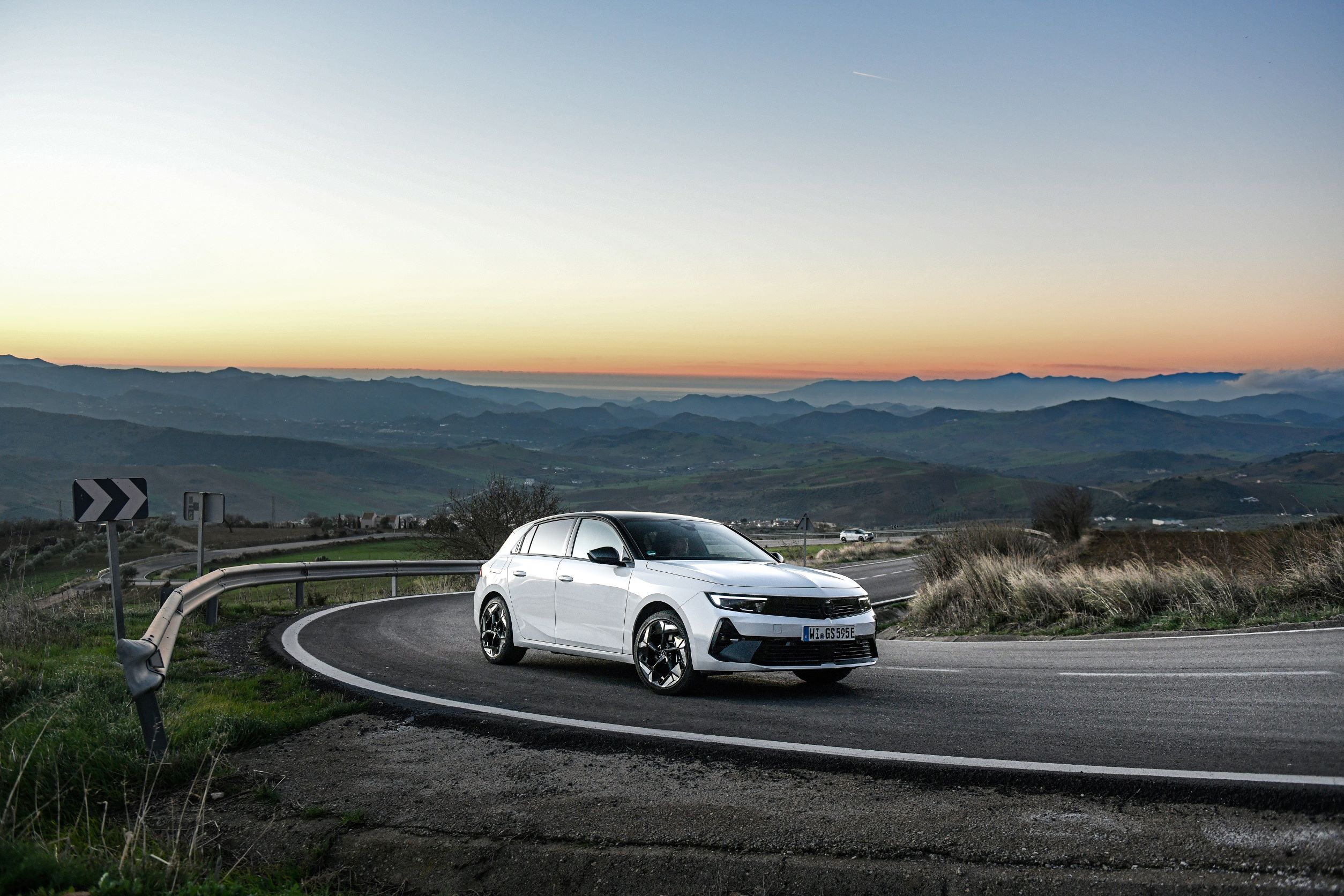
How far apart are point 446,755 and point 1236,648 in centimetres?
830

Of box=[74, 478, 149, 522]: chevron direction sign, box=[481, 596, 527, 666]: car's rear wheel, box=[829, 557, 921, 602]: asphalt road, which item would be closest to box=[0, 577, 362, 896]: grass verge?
box=[74, 478, 149, 522]: chevron direction sign

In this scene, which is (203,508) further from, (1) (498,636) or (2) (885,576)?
(2) (885,576)

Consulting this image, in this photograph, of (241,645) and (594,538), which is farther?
(241,645)

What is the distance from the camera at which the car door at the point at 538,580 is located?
10.6 metres

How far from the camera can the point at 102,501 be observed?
10836 millimetres

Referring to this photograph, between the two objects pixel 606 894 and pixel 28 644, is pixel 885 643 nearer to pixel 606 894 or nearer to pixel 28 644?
pixel 606 894

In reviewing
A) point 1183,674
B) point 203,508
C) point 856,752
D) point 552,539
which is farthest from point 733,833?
point 203,508

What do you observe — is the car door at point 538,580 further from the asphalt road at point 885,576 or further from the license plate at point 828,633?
the asphalt road at point 885,576

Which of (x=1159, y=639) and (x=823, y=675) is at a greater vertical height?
(x=823, y=675)

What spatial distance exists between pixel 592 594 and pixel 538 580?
1015mm

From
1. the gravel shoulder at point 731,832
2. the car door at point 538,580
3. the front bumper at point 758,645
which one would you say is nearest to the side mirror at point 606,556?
the car door at point 538,580

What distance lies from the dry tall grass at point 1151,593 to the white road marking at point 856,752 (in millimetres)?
8474

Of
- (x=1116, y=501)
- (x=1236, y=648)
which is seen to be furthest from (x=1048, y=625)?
(x=1116, y=501)

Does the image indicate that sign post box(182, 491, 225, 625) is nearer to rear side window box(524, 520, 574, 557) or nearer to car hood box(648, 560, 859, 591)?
rear side window box(524, 520, 574, 557)
